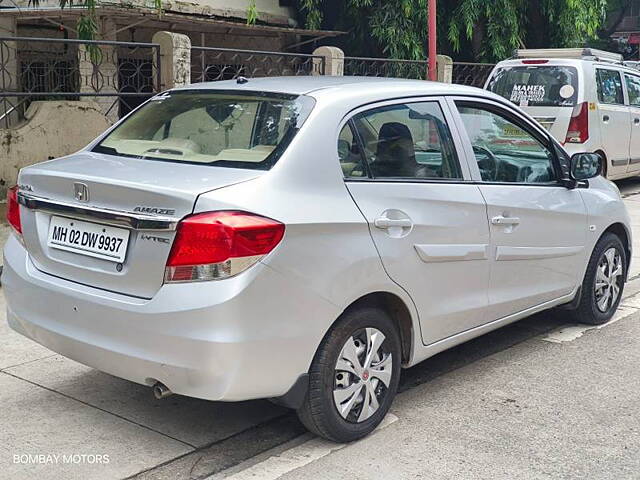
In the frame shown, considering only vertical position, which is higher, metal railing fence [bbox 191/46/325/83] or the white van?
metal railing fence [bbox 191/46/325/83]

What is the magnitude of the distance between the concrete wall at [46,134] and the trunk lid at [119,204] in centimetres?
481

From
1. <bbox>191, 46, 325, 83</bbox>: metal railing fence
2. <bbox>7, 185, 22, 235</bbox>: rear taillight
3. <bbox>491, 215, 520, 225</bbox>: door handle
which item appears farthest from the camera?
<bbox>191, 46, 325, 83</bbox>: metal railing fence

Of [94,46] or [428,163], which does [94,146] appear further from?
[94,46]

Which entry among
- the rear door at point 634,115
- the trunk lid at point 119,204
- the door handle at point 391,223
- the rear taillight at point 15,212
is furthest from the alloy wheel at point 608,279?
the rear door at point 634,115

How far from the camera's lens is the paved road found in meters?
3.58

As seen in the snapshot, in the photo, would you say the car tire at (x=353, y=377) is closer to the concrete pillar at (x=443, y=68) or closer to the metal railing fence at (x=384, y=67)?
the metal railing fence at (x=384, y=67)

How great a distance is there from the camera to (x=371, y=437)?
391 centimetres

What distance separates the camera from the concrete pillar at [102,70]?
9.30 meters

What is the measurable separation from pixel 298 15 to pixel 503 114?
11.5m

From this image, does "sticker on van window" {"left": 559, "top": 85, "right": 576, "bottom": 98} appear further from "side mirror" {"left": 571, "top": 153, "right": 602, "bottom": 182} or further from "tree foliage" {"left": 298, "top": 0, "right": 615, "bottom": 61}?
"side mirror" {"left": 571, "top": 153, "right": 602, "bottom": 182}

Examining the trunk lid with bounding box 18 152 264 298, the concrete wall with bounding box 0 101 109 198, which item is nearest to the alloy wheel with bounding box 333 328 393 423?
the trunk lid with bounding box 18 152 264 298

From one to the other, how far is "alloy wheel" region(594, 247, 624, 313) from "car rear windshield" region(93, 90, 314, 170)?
285cm

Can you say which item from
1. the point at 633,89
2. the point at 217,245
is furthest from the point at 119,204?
the point at 633,89

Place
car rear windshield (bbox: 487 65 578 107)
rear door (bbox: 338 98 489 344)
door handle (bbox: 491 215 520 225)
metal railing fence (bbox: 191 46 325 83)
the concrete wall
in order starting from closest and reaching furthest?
rear door (bbox: 338 98 489 344) < door handle (bbox: 491 215 520 225) < the concrete wall < car rear windshield (bbox: 487 65 578 107) < metal railing fence (bbox: 191 46 325 83)
